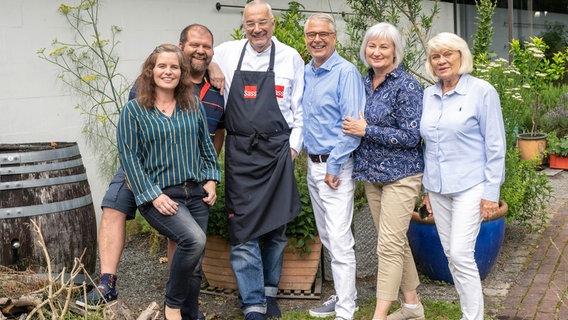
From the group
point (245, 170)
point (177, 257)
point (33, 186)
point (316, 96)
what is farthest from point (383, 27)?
point (33, 186)

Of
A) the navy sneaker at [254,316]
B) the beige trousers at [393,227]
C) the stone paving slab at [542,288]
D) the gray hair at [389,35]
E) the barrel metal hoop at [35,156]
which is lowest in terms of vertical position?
the stone paving slab at [542,288]

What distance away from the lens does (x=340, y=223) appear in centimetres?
441

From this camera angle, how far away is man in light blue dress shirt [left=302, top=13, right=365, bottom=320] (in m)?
4.27

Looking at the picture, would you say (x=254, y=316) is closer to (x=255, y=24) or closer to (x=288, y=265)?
(x=288, y=265)

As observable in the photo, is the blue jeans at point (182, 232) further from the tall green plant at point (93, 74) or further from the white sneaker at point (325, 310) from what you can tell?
the tall green plant at point (93, 74)

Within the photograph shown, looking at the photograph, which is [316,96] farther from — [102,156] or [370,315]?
[102,156]

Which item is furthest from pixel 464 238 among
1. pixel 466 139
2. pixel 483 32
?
pixel 483 32

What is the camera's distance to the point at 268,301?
4723 mm

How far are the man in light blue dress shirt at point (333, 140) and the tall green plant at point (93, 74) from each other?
287 cm

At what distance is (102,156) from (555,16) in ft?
29.5

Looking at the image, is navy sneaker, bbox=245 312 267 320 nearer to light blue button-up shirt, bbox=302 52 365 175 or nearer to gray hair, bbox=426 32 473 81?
light blue button-up shirt, bbox=302 52 365 175

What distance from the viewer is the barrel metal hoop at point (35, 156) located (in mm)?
4480

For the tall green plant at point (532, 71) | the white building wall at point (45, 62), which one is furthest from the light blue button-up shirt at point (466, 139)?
the tall green plant at point (532, 71)

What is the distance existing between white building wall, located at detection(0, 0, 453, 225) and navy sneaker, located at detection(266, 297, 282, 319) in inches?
106
